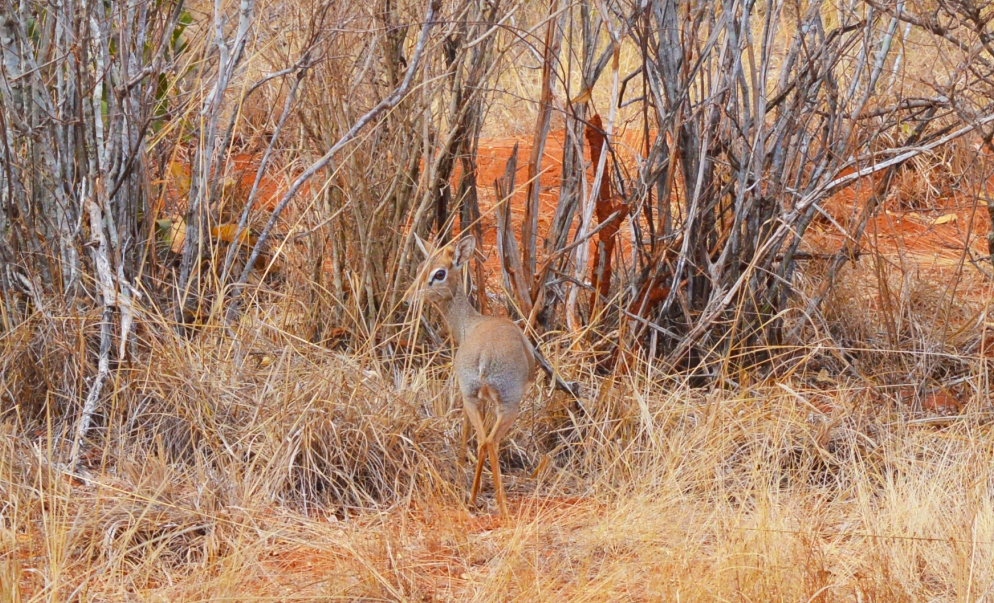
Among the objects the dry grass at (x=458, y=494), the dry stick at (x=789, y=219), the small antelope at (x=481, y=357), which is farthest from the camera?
the dry stick at (x=789, y=219)

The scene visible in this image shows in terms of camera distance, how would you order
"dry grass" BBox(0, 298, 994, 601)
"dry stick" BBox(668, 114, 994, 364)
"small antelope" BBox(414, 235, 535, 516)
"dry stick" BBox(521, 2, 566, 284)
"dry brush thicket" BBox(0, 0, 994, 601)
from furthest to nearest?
"dry stick" BBox(521, 2, 566, 284)
"dry stick" BBox(668, 114, 994, 364)
"small antelope" BBox(414, 235, 535, 516)
"dry brush thicket" BBox(0, 0, 994, 601)
"dry grass" BBox(0, 298, 994, 601)

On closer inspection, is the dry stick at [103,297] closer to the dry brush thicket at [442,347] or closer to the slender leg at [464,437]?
the dry brush thicket at [442,347]

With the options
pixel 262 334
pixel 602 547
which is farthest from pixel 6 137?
pixel 602 547

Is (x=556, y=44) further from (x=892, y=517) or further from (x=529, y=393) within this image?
(x=892, y=517)

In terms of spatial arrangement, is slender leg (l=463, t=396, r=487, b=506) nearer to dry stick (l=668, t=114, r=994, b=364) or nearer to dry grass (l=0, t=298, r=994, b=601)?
dry grass (l=0, t=298, r=994, b=601)

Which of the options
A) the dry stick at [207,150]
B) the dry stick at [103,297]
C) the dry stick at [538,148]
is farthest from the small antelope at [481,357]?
the dry stick at [103,297]

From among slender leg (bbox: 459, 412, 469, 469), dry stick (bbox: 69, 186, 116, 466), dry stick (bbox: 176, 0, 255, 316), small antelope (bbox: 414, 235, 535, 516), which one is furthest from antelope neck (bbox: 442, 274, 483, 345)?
dry stick (bbox: 69, 186, 116, 466)

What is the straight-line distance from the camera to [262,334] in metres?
4.27

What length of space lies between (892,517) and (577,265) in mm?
1838

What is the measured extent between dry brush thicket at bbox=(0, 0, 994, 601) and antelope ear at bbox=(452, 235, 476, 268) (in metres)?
0.36

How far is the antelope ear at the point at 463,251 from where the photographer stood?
11.9ft

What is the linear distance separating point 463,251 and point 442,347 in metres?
0.65

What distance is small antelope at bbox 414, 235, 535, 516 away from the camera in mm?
3359

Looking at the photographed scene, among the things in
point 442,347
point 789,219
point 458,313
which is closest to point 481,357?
point 458,313
